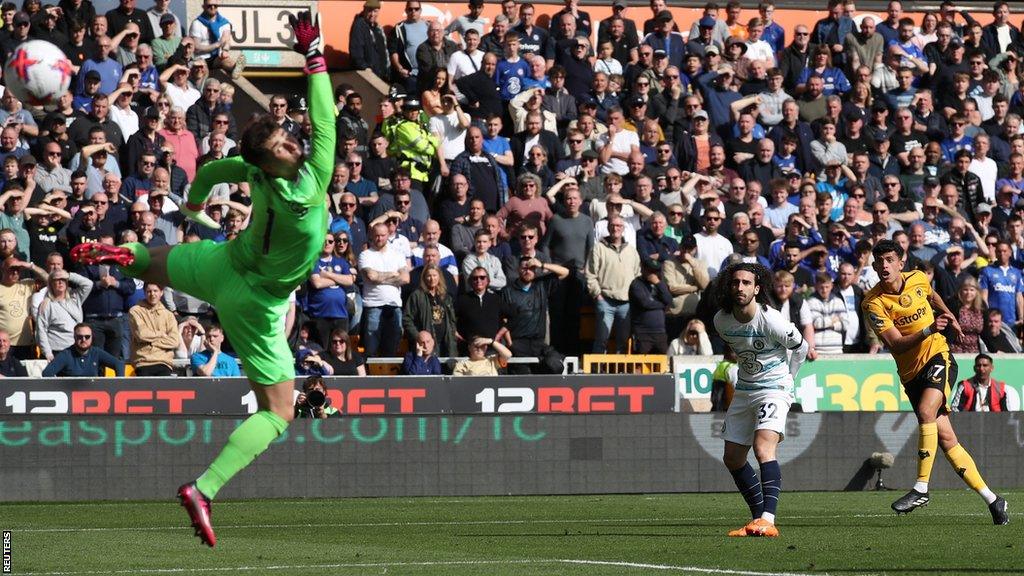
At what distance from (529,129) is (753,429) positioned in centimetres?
1097

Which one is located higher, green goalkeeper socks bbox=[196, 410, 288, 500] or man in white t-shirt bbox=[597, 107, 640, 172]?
man in white t-shirt bbox=[597, 107, 640, 172]

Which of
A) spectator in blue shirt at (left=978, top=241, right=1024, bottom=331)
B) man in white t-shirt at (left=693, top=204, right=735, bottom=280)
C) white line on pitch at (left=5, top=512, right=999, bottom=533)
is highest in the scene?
man in white t-shirt at (left=693, top=204, right=735, bottom=280)

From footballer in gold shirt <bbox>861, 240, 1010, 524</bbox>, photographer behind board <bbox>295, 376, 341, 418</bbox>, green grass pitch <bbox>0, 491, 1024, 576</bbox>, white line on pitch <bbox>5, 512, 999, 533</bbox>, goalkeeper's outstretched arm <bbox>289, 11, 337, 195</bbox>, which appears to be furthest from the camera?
photographer behind board <bbox>295, 376, 341, 418</bbox>

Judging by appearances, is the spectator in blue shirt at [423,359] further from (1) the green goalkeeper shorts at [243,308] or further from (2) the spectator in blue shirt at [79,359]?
(1) the green goalkeeper shorts at [243,308]

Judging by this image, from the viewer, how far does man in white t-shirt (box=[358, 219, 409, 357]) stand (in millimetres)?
18906

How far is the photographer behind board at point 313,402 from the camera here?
656 inches

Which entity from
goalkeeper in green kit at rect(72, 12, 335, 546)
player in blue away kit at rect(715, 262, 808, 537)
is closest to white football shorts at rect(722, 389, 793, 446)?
player in blue away kit at rect(715, 262, 808, 537)

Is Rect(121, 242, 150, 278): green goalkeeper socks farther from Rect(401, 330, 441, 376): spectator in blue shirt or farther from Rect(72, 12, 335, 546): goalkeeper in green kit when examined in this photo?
Rect(401, 330, 441, 376): spectator in blue shirt

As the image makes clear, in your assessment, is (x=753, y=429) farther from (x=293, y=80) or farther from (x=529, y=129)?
(x=293, y=80)

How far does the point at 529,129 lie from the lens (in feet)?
71.5

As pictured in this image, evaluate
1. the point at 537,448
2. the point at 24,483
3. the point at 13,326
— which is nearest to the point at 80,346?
the point at 13,326

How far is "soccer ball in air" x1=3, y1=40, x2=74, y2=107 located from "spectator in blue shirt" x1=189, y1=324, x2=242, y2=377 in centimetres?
516

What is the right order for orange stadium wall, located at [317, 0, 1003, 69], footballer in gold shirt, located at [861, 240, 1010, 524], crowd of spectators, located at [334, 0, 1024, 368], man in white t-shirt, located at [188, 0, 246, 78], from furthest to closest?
orange stadium wall, located at [317, 0, 1003, 69] → man in white t-shirt, located at [188, 0, 246, 78] → crowd of spectators, located at [334, 0, 1024, 368] → footballer in gold shirt, located at [861, 240, 1010, 524]

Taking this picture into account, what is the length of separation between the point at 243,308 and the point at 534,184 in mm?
12271
